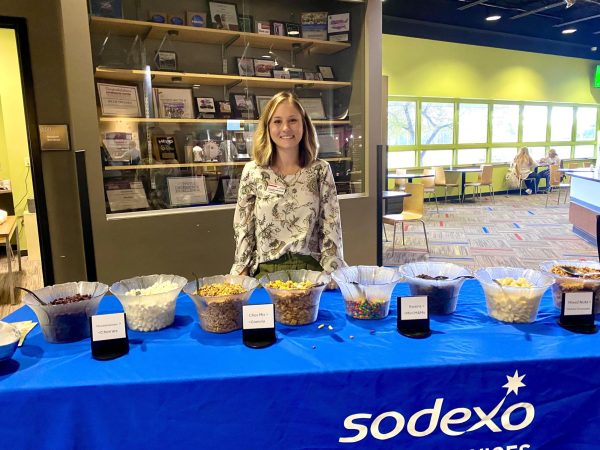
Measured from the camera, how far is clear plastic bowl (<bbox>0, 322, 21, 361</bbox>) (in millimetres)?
1117

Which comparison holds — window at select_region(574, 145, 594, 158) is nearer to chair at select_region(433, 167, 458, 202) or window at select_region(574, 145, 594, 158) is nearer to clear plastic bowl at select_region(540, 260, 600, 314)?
chair at select_region(433, 167, 458, 202)

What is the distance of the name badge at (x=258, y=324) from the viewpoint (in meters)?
1.21

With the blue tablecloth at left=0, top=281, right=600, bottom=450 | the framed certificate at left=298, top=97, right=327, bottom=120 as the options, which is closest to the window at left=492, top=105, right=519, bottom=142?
the framed certificate at left=298, top=97, right=327, bottom=120

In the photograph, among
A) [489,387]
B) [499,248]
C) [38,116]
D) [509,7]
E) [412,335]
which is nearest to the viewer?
[489,387]

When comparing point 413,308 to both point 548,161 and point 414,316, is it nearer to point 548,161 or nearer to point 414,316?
point 414,316

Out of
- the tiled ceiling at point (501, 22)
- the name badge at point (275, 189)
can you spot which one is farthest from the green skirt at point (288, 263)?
the tiled ceiling at point (501, 22)

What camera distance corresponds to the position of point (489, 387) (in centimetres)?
112

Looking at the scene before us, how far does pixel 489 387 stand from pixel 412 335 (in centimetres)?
23

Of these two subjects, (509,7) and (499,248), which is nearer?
(499,248)

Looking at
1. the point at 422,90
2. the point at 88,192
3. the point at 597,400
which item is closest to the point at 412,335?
the point at 597,400

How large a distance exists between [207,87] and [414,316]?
124 inches

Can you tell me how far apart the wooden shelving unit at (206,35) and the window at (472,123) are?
701 cm

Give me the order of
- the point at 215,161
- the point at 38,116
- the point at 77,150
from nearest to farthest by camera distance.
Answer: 1. the point at 77,150
2. the point at 38,116
3. the point at 215,161

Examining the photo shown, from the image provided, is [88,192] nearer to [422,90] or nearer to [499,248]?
[499,248]
